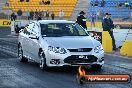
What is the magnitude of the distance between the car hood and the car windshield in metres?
0.43

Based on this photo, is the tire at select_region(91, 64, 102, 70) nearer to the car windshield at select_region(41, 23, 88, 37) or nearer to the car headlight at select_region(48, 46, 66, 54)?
the car headlight at select_region(48, 46, 66, 54)

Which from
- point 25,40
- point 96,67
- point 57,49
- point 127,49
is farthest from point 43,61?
point 127,49

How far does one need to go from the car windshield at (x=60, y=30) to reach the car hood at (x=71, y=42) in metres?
0.43

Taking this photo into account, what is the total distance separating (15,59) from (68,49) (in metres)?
4.46

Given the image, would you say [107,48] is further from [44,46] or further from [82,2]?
[82,2]

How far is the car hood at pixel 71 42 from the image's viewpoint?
12.9 metres

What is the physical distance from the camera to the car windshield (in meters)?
14.0

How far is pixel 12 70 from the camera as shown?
1352 centimetres

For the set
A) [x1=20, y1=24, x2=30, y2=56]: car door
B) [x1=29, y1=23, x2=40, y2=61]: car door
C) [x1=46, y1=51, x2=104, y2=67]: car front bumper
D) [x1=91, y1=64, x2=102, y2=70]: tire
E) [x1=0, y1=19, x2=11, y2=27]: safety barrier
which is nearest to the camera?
[x1=46, y1=51, x2=104, y2=67]: car front bumper

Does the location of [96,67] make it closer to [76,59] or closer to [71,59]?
[76,59]

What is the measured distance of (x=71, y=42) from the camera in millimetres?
13031

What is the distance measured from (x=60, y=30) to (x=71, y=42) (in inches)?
48.8

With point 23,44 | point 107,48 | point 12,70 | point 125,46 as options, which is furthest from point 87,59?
point 107,48

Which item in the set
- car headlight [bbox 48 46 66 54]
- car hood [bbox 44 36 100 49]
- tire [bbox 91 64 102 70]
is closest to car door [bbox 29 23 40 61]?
car hood [bbox 44 36 100 49]
